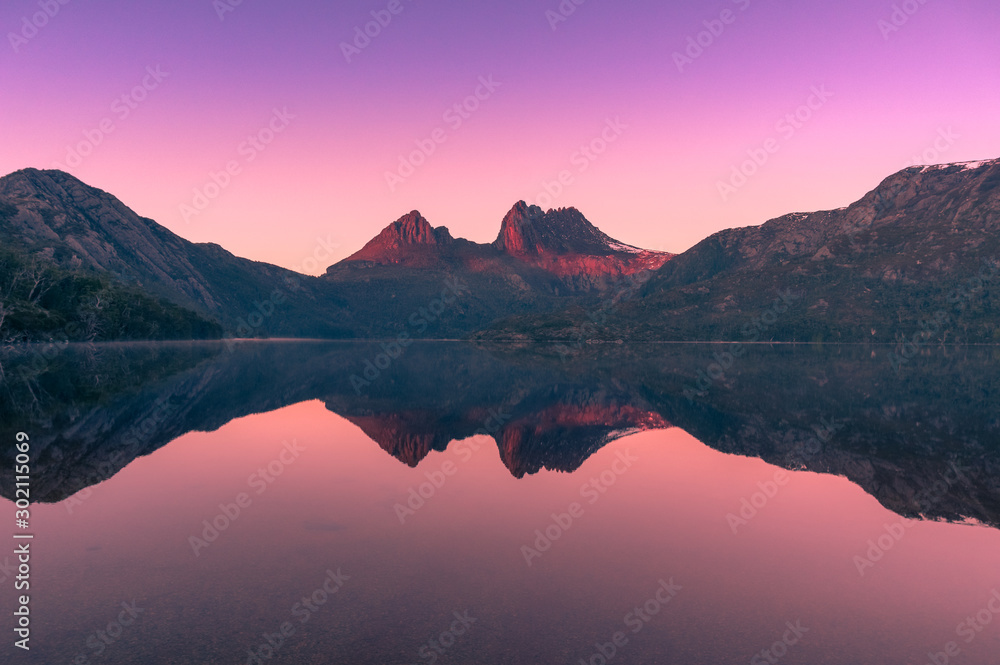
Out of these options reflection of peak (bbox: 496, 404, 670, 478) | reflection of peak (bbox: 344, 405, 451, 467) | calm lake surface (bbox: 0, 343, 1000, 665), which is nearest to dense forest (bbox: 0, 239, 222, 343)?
calm lake surface (bbox: 0, 343, 1000, 665)

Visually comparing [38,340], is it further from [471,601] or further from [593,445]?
[471,601]

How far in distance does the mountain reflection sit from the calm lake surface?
269mm

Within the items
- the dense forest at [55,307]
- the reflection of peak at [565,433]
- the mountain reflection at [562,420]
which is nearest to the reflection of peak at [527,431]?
the reflection of peak at [565,433]

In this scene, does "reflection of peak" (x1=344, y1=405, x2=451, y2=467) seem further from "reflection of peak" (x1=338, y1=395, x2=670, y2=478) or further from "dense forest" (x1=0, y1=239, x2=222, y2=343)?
"dense forest" (x1=0, y1=239, x2=222, y2=343)

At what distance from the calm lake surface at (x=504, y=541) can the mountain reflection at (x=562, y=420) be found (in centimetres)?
27

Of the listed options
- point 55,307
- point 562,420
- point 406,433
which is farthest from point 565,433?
point 55,307

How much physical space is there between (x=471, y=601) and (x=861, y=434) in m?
29.8

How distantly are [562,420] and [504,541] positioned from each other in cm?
2312

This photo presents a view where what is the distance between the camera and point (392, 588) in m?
12.2

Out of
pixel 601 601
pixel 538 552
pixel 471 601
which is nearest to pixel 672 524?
pixel 538 552

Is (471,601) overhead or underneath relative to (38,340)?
underneath

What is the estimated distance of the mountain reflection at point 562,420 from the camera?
2308cm

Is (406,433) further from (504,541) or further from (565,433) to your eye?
(504,541)

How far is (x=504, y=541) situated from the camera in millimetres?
15375
